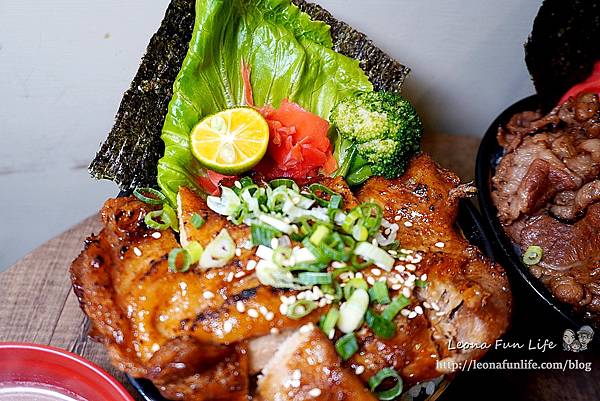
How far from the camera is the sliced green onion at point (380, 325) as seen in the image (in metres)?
1.51

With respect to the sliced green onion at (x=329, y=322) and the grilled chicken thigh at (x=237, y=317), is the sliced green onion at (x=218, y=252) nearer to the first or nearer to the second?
the grilled chicken thigh at (x=237, y=317)

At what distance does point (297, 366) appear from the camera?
1461 millimetres

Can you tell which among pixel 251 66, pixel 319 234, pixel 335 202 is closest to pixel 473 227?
pixel 335 202

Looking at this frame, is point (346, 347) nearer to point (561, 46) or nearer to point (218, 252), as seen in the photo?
point (218, 252)

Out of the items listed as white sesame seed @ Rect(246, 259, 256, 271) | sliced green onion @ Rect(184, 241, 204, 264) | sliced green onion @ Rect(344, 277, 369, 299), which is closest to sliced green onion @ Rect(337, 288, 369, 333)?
sliced green onion @ Rect(344, 277, 369, 299)

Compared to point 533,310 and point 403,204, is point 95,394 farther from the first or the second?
point 533,310

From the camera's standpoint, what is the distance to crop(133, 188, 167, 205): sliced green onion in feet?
5.95

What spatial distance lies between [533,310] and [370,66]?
952 mm

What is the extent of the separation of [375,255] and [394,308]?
0.14 metres

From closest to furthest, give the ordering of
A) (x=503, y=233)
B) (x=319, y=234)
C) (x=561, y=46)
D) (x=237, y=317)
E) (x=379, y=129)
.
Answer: (x=237, y=317)
(x=319, y=234)
(x=379, y=129)
(x=503, y=233)
(x=561, y=46)

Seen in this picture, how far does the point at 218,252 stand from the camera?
61.1 inches

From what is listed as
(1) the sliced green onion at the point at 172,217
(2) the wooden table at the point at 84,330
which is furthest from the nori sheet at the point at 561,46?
(1) the sliced green onion at the point at 172,217

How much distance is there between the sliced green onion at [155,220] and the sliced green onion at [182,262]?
17 cm

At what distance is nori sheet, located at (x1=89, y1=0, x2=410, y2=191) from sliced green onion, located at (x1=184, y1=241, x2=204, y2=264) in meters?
0.52
